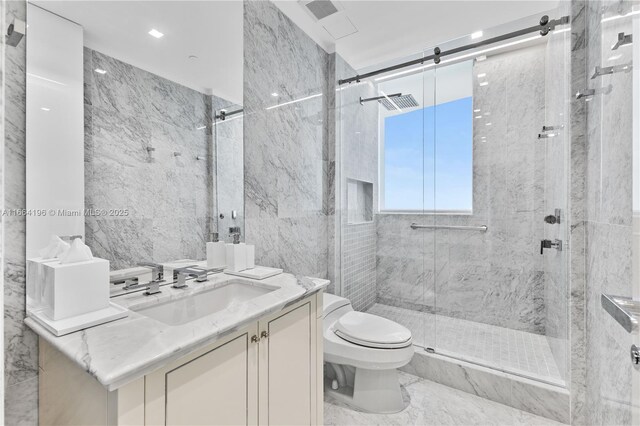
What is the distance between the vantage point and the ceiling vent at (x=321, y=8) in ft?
6.33

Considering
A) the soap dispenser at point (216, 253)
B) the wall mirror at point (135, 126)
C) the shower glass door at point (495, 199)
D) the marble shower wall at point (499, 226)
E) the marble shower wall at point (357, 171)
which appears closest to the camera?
the wall mirror at point (135, 126)

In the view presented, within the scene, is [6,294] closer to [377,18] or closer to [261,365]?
[261,365]

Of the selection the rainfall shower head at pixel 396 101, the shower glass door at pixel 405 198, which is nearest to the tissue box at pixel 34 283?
the shower glass door at pixel 405 198

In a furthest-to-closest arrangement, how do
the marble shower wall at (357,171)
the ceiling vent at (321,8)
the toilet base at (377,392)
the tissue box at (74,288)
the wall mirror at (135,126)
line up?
1. the marble shower wall at (357,171)
2. the ceiling vent at (321,8)
3. the toilet base at (377,392)
4. the wall mirror at (135,126)
5. the tissue box at (74,288)

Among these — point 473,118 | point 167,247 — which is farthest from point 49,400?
point 473,118

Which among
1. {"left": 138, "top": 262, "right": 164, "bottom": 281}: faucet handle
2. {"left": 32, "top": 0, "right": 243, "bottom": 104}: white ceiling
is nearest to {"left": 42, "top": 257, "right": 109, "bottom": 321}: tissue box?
{"left": 138, "top": 262, "right": 164, "bottom": 281}: faucet handle

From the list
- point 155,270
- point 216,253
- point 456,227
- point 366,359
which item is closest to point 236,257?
point 216,253

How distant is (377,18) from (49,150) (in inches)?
79.9

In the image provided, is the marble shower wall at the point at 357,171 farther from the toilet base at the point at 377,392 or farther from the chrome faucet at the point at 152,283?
the chrome faucet at the point at 152,283

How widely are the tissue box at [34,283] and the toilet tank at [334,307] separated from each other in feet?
4.70

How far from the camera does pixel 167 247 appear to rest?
1.33m

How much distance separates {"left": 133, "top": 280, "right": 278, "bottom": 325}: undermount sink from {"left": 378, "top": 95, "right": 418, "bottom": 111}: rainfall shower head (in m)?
2.29

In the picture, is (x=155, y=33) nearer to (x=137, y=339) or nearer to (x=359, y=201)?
(x=137, y=339)

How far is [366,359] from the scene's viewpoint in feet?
5.56
